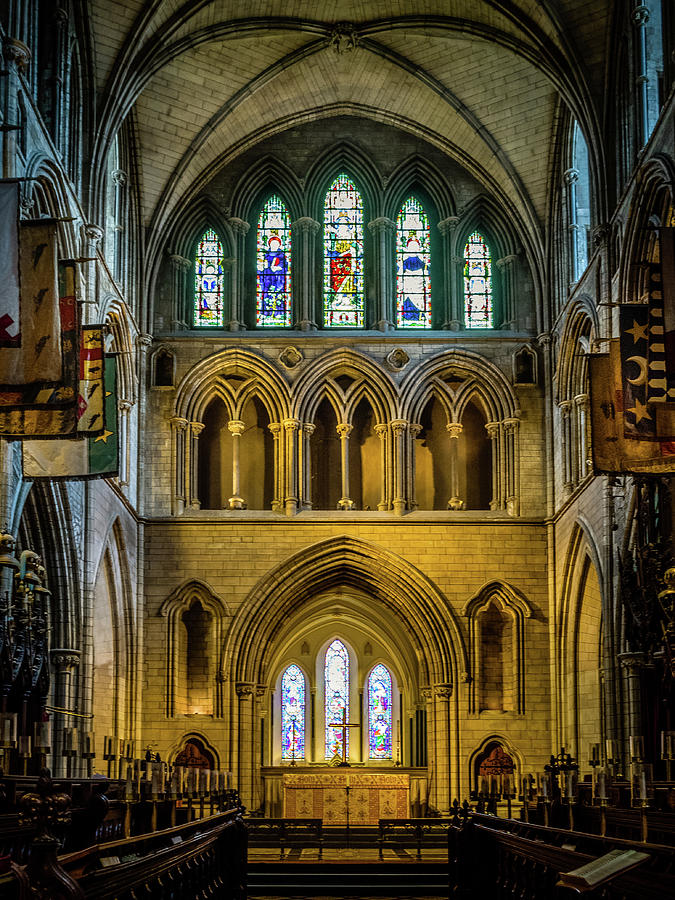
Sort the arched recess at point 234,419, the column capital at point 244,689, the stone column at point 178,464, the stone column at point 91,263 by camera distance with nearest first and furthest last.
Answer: the stone column at point 91,263 → the column capital at point 244,689 → the stone column at point 178,464 → the arched recess at point 234,419

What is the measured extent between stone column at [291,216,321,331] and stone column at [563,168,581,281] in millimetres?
5372

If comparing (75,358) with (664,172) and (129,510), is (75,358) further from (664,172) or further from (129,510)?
(129,510)

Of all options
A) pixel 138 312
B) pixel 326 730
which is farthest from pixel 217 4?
pixel 326 730

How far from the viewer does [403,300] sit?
2733 cm

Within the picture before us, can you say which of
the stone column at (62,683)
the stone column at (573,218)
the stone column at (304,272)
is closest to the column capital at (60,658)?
the stone column at (62,683)

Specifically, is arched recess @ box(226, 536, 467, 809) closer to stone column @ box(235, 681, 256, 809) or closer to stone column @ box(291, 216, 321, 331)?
stone column @ box(235, 681, 256, 809)

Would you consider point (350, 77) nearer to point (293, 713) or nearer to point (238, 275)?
point (238, 275)

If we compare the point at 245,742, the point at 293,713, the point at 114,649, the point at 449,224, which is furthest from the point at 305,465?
the point at 293,713

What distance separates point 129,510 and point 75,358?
1067 centimetres

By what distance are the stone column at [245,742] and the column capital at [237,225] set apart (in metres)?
9.16

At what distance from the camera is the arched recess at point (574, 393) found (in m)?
23.4

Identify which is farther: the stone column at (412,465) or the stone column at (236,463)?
the stone column at (412,465)

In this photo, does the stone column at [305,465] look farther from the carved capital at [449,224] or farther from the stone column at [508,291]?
the carved capital at [449,224]

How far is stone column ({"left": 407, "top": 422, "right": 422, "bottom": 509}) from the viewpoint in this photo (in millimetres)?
25922
